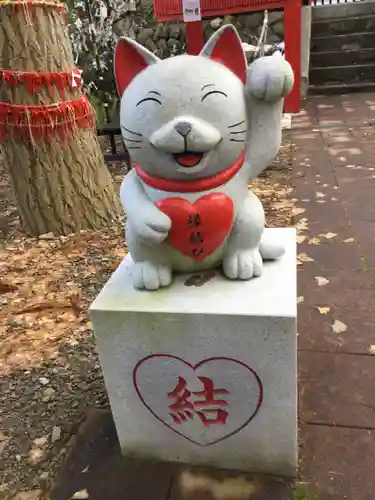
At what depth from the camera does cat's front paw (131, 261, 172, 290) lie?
1635 mm

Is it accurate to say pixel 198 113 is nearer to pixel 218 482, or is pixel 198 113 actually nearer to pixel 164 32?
pixel 218 482

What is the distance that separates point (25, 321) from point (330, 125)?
5358mm

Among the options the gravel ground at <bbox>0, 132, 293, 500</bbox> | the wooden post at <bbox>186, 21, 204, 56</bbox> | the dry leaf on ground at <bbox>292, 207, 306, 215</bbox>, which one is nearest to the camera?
the gravel ground at <bbox>0, 132, 293, 500</bbox>

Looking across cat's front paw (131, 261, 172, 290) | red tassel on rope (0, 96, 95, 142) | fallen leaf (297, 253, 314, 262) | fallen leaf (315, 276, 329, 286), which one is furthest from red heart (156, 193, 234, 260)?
red tassel on rope (0, 96, 95, 142)

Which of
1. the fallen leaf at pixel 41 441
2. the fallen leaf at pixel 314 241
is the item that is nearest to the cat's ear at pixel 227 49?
the fallen leaf at pixel 41 441

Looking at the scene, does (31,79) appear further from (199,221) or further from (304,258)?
(199,221)

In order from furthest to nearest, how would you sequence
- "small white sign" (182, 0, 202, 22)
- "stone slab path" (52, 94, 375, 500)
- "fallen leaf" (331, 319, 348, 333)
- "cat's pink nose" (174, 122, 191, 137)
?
"small white sign" (182, 0, 202, 22)
"fallen leaf" (331, 319, 348, 333)
"stone slab path" (52, 94, 375, 500)
"cat's pink nose" (174, 122, 191, 137)

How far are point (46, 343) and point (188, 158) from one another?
1642 millimetres

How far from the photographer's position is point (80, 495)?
5.68 ft

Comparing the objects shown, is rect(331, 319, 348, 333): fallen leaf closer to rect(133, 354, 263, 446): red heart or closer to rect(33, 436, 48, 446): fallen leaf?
rect(133, 354, 263, 446): red heart

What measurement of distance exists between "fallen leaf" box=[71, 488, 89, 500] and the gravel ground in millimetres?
130

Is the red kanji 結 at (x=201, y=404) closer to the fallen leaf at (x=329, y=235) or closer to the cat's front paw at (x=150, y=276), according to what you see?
the cat's front paw at (x=150, y=276)

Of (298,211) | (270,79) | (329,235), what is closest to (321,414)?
(270,79)

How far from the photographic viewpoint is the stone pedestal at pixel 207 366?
1.52m
